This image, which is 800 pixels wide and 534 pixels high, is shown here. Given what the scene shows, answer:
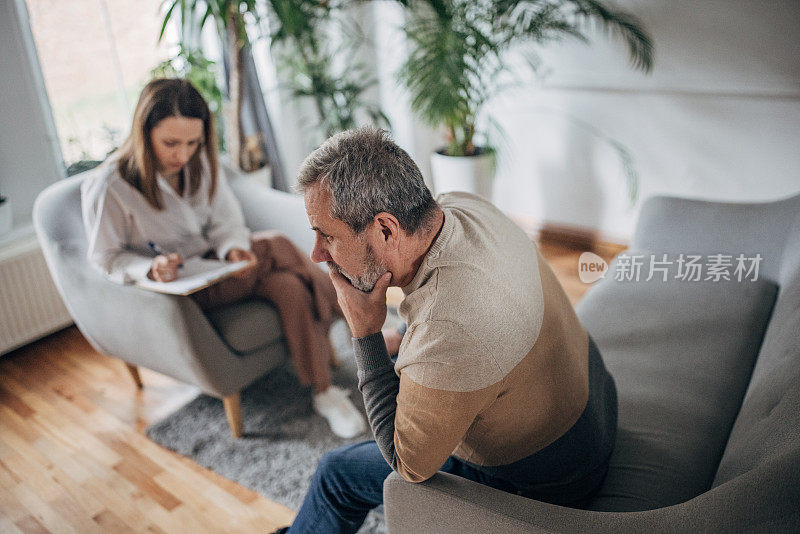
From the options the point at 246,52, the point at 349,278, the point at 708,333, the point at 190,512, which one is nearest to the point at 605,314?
the point at 708,333

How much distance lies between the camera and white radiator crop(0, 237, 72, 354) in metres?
2.42

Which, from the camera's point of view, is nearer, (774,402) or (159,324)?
(774,402)

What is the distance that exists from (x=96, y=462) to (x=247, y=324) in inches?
24.0

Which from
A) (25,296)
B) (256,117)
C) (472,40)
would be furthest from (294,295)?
(472,40)

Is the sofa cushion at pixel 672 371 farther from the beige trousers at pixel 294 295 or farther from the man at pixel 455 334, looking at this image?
the beige trousers at pixel 294 295

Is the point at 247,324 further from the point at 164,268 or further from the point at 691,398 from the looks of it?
the point at 691,398

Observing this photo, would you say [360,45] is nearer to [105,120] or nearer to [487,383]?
[105,120]

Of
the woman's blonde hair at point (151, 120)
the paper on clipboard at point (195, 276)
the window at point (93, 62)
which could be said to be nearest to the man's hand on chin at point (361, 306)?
the paper on clipboard at point (195, 276)

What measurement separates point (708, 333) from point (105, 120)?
8.39 ft

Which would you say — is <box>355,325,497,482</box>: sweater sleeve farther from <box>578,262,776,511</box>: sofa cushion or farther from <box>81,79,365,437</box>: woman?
<box>81,79,365,437</box>: woman

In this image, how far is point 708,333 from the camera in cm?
168

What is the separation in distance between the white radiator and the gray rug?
79cm

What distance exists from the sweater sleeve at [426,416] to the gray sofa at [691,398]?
6 cm

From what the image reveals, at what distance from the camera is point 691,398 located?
4.79 ft
